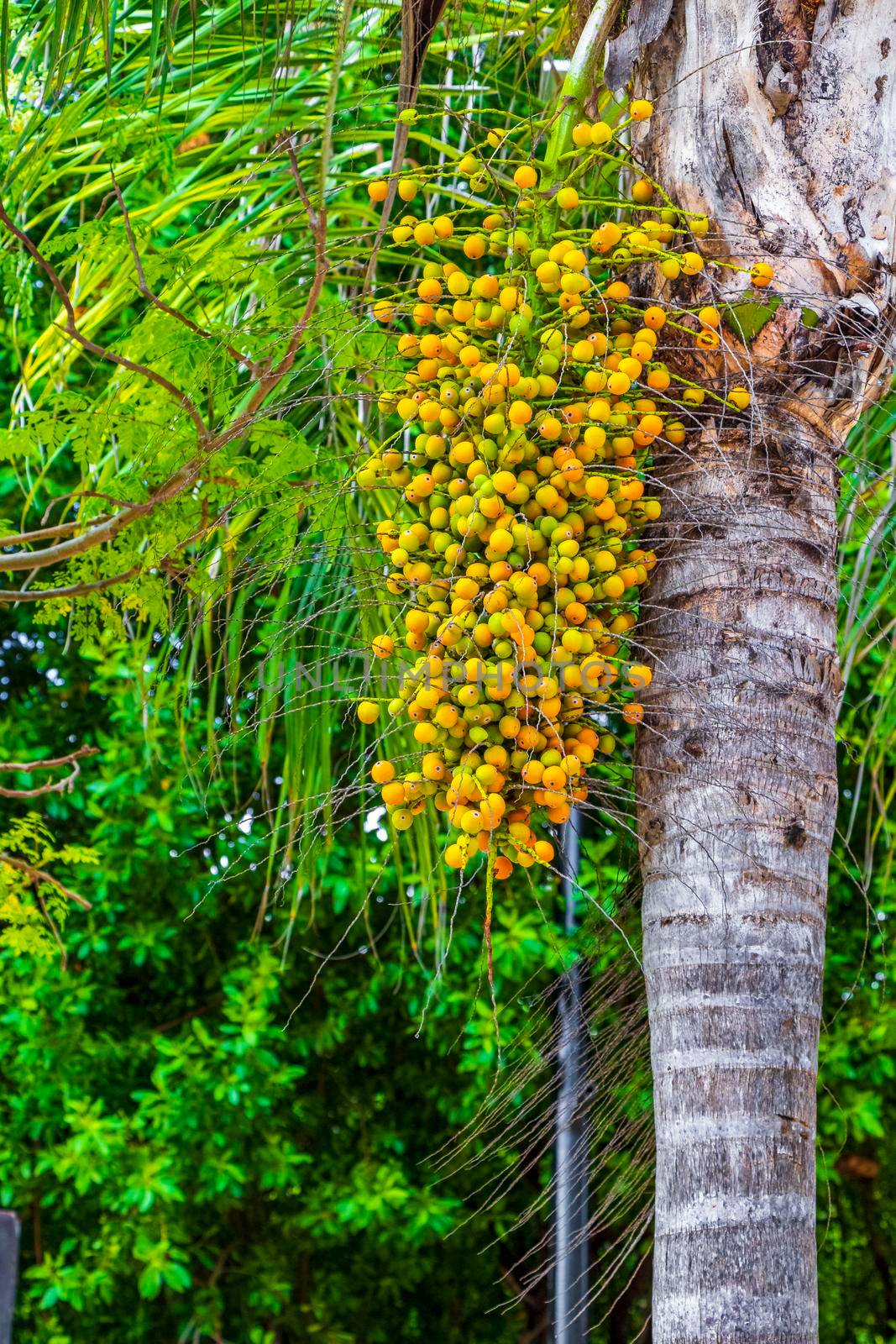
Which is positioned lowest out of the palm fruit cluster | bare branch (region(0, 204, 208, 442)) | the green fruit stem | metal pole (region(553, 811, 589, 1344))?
metal pole (region(553, 811, 589, 1344))

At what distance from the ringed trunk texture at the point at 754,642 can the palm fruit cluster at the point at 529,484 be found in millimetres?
56

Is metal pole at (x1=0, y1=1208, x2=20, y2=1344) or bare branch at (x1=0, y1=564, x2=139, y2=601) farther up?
bare branch at (x1=0, y1=564, x2=139, y2=601)

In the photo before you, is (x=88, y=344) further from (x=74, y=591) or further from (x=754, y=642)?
(x=754, y=642)

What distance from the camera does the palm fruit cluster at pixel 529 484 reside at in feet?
4.18

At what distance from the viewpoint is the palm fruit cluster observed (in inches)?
50.2

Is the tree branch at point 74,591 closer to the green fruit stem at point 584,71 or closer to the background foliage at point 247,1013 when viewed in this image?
the background foliage at point 247,1013

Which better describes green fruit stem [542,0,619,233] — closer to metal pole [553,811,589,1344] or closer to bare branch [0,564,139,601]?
metal pole [553,811,589,1344]

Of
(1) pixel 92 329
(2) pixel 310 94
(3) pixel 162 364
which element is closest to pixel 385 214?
(3) pixel 162 364

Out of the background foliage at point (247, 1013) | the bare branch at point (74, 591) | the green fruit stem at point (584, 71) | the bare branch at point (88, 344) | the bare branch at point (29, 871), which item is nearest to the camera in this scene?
the green fruit stem at point (584, 71)

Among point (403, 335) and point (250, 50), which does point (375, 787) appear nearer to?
point (403, 335)

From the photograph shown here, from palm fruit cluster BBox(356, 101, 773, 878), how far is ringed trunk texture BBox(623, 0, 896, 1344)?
56mm

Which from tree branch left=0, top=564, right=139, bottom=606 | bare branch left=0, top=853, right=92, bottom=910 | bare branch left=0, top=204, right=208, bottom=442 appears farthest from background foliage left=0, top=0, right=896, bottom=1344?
bare branch left=0, top=204, right=208, bottom=442

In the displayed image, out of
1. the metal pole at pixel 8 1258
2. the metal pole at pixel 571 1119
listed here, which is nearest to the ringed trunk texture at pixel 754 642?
the metal pole at pixel 571 1119

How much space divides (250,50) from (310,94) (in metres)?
0.16
